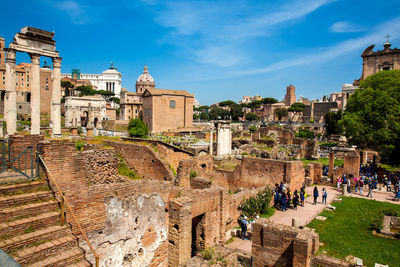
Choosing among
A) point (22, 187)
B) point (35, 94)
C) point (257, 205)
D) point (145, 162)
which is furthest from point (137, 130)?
point (22, 187)

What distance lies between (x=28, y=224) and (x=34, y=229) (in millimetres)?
155

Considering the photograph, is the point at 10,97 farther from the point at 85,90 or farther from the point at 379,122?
the point at 85,90

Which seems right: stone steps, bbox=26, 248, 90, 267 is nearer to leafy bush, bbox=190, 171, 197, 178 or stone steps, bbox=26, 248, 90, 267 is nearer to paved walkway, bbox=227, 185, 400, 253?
paved walkway, bbox=227, 185, 400, 253

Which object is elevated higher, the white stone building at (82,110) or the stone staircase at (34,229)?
the white stone building at (82,110)

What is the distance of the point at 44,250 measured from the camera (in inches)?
190

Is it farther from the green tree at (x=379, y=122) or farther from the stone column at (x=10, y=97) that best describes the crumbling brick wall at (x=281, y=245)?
the green tree at (x=379, y=122)

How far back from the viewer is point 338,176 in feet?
64.8

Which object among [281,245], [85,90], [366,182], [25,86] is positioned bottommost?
[366,182]

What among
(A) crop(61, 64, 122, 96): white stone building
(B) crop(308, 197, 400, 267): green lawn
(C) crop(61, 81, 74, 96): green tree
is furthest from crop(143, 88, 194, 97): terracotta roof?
(A) crop(61, 64, 122, 96): white stone building

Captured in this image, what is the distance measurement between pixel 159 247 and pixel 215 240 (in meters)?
2.53

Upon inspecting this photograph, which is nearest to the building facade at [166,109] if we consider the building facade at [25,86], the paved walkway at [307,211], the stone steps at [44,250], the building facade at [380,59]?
the building facade at [25,86]

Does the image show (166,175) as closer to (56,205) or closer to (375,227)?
(56,205)

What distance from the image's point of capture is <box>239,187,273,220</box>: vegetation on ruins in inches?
504

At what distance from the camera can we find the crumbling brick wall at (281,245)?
754 centimetres
